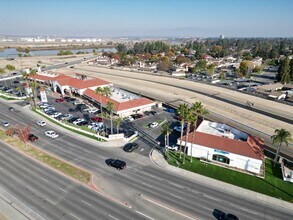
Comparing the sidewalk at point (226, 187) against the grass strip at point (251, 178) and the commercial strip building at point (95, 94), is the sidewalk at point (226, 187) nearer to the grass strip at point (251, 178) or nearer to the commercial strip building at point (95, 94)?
the grass strip at point (251, 178)

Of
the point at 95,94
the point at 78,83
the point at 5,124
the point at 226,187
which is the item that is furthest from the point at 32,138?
the point at 226,187

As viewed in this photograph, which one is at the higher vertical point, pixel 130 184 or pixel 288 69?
pixel 288 69

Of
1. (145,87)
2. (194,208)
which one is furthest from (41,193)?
(145,87)

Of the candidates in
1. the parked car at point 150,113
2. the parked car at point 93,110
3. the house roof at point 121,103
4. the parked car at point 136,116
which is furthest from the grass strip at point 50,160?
the parked car at point 150,113

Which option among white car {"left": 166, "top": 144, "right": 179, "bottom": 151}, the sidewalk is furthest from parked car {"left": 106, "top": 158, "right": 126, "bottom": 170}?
white car {"left": 166, "top": 144, "right": 179, "bottom": 151}

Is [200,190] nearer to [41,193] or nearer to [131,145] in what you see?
[131,145]

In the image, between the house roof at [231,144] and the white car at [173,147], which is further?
the white car at [173,147]

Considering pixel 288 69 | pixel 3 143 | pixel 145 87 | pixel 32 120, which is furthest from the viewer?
pixel 288 69
